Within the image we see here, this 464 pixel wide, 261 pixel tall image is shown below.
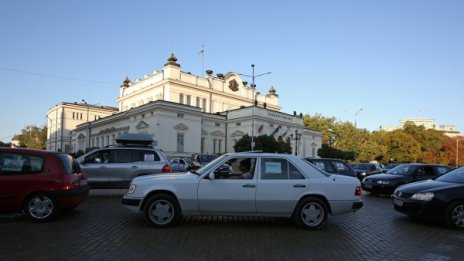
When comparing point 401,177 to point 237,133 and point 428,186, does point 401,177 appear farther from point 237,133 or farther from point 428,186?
point 237,133

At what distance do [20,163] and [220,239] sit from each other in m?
5.14

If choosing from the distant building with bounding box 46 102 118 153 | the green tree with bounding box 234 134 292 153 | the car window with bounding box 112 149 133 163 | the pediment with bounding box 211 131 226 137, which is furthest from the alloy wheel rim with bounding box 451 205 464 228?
the distant building with bounding box 46 102 118 153

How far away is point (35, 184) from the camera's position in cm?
903

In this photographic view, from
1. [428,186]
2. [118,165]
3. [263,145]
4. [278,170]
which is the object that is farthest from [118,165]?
[263,145]

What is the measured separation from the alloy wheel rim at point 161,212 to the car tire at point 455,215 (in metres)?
6.53

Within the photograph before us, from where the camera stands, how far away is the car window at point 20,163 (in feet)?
29.9

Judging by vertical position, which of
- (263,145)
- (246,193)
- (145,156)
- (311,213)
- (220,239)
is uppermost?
(263,145)

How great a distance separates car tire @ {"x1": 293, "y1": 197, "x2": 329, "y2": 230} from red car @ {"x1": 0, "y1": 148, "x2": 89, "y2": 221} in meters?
5.38

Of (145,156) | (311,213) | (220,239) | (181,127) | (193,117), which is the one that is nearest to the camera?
(220,239)

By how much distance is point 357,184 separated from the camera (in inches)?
357

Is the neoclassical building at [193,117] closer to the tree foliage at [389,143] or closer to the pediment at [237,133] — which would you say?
the pediment at [237,133]

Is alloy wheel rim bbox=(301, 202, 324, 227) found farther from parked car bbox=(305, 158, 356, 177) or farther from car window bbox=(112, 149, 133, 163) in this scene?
parked car bbox=(305, 158, 356, 177)

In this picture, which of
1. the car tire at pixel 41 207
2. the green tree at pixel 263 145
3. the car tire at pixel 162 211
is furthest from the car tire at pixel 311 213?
the green tree at pixel 263 145

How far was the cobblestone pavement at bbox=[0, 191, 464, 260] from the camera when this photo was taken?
6.59m
